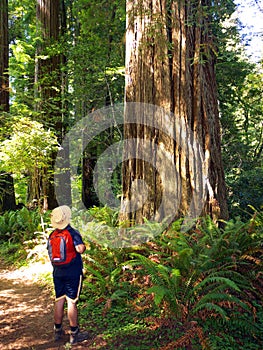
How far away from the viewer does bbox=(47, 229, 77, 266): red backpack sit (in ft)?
12.4

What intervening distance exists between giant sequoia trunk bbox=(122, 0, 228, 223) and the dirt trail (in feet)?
6.78

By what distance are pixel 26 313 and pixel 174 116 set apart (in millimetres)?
3758

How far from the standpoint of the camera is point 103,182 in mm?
→ 12930

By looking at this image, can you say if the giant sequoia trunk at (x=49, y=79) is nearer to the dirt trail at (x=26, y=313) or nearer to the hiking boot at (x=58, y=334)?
the dirt trail at (x=26, y=313)

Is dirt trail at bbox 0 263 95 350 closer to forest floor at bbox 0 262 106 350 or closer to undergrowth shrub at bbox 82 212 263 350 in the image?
forest floor at bbox 0 262 106 350

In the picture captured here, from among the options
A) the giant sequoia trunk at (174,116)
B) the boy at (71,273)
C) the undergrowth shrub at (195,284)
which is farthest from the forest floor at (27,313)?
the giant sequoia trunk at (174,116)

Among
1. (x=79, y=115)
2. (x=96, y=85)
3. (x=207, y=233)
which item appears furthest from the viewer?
(x=79, y=115)

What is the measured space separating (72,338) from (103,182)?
922 cm

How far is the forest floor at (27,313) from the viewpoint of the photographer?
3.92 m

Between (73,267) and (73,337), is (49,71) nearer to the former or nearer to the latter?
(73,267)

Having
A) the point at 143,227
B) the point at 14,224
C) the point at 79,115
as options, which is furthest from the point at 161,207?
the point at 79,115

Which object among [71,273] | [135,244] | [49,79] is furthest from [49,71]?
[71,273]

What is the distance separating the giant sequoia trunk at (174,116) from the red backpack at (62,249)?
2.23 metres

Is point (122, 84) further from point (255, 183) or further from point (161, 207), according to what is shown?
point (161, 207)
